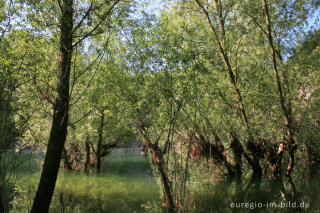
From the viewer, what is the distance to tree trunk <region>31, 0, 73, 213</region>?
5816mm

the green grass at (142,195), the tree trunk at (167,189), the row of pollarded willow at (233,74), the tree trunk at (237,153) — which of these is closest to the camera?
the tree trunk at (167,189)

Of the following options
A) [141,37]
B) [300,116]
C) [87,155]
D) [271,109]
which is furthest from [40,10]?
[87,155]

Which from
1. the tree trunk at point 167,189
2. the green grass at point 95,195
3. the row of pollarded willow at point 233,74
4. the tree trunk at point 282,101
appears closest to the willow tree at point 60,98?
the green grass at point 95,195

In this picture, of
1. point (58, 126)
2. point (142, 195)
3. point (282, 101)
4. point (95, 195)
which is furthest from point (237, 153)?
point (58, 126)

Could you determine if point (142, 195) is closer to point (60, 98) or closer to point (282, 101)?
point (60, 98)

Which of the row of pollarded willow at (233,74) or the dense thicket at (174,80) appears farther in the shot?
the row of pollarded willow at (233,74)

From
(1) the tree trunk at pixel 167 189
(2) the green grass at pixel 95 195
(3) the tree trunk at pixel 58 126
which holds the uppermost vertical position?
(3) the tree trunk at pixel 58 126

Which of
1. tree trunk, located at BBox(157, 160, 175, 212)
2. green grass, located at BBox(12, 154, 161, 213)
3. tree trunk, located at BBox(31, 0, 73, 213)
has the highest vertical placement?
tree trunk, located at BBox(31, 0, 73, 213)

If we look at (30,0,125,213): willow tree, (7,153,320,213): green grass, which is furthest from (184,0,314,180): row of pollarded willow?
(30,0,125,213): willow tree

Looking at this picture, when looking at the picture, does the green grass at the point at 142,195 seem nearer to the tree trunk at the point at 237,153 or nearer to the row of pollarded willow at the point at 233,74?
the tree trunk at the point at 237,153

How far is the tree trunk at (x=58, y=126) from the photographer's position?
5.82 meters

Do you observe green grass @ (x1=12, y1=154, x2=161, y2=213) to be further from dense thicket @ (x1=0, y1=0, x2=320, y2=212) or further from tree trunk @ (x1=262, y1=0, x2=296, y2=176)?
tree trunk @ (x1=262, y1=0, x2=296, y2=176)

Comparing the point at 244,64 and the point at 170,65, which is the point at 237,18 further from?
the point at 170,65

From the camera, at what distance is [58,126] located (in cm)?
606
